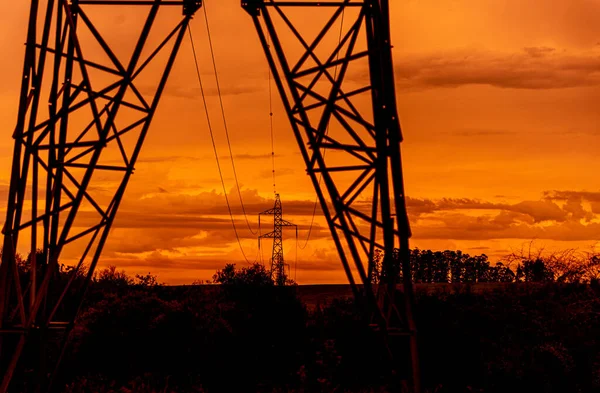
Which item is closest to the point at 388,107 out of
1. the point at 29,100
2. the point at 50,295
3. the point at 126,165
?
the point at 126,165

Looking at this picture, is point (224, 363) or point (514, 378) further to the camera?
point (224, 363)

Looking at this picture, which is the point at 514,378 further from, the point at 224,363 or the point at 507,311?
the point at 224,363

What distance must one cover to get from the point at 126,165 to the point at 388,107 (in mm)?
5188

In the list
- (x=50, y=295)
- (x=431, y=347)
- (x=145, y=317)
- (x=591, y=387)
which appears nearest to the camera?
(x=50, y=295)

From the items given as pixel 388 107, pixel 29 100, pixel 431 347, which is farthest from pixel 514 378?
pixel 29 100

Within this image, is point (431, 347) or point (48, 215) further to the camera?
point (431, 347)

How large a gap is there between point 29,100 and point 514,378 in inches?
631

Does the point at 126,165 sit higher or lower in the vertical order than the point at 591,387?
higher

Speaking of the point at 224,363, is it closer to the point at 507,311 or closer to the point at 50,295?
the point at 507,311

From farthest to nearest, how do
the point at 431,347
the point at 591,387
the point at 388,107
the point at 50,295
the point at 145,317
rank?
the point at 145,317 → the point at 431,347 → the point at 591,387 → the point at 50,295 → the point at 388,107

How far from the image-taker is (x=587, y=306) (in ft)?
98.2

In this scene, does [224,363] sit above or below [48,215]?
below

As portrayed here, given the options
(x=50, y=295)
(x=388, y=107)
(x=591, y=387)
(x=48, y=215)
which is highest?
(x=388, y=107)

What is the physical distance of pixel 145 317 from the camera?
3284 cm
